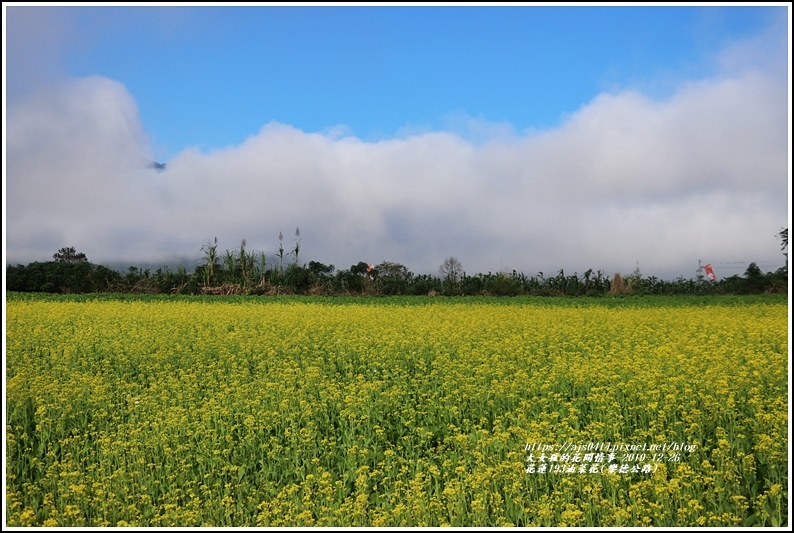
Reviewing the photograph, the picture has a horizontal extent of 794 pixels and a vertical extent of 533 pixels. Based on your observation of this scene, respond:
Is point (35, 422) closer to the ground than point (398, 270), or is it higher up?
closer to the ground

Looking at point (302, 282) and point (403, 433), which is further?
point (302, 282)

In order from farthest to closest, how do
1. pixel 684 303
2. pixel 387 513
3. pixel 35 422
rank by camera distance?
pixel 684 303 < pixel 35 422 < pixel 387 513

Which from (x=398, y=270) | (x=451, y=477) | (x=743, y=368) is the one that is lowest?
(x=451, y=477)

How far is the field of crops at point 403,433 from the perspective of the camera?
16.9 ft

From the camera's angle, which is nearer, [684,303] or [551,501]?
[551,501]

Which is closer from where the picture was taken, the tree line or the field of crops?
the field of crops

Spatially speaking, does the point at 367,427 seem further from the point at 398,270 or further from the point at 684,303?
the point at 398,270

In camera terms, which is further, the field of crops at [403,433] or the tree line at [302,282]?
the tree line at [302,282]

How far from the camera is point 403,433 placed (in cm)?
727

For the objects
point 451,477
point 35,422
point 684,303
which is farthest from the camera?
point 684,303

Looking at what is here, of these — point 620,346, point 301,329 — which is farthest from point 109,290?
point 620,346

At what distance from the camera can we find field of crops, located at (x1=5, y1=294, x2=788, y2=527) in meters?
5.16

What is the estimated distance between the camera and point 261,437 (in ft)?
22.7

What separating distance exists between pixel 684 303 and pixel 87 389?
21.7m
